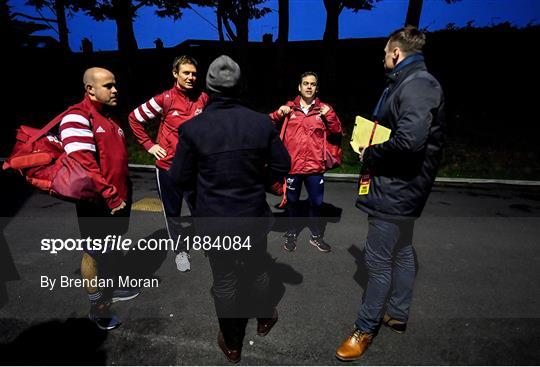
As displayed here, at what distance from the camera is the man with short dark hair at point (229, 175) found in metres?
2.06

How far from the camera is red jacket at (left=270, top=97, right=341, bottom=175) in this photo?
385 centimetres

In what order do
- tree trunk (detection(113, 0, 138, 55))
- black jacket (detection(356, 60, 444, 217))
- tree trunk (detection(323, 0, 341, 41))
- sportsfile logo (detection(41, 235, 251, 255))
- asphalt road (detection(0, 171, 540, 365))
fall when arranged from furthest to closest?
tree trunk (detection(113, 0, 138, 55))
tree trunk (detection(323, 0, 341, 41))
asphalt road (detection(0, 171, 540, 365))
sportsfile logo (detection(41, 235, 251, 255))
black jacket (detection(356, 60, 444, 217))

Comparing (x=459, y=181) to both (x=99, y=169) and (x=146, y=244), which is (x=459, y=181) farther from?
(x=99, y=169)

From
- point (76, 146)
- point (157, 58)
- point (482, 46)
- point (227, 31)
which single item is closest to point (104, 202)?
point (76, 146)

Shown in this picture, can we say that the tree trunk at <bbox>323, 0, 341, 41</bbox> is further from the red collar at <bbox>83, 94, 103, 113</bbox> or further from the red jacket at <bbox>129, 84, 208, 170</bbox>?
the red collar at <bbox>83, 94, 103, 113</bbox>

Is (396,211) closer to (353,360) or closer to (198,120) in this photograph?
(353,360)

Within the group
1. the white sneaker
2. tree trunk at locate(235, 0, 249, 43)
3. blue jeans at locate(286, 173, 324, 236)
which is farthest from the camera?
tree trunk at locate(235, 0, 249, 43)

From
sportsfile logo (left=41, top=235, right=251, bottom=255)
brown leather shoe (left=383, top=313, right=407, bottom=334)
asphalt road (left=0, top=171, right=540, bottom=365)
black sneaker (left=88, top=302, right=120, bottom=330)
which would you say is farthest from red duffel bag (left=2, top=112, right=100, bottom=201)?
brown leather shoe (left=383, top=313, right=407, bottom=334)

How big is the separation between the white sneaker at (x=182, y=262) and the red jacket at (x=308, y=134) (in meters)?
1.57

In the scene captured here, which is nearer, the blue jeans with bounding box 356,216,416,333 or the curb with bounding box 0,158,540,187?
the blue jeans with bounding box 356,216,416,333

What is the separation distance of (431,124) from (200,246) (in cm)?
300

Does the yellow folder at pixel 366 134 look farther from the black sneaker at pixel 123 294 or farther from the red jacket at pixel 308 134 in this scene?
the black sneaker at pixel 123 294

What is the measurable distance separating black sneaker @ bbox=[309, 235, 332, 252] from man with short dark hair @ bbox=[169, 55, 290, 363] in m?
1.79

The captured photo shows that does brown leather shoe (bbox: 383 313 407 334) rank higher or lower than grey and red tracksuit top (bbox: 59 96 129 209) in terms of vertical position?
lower
